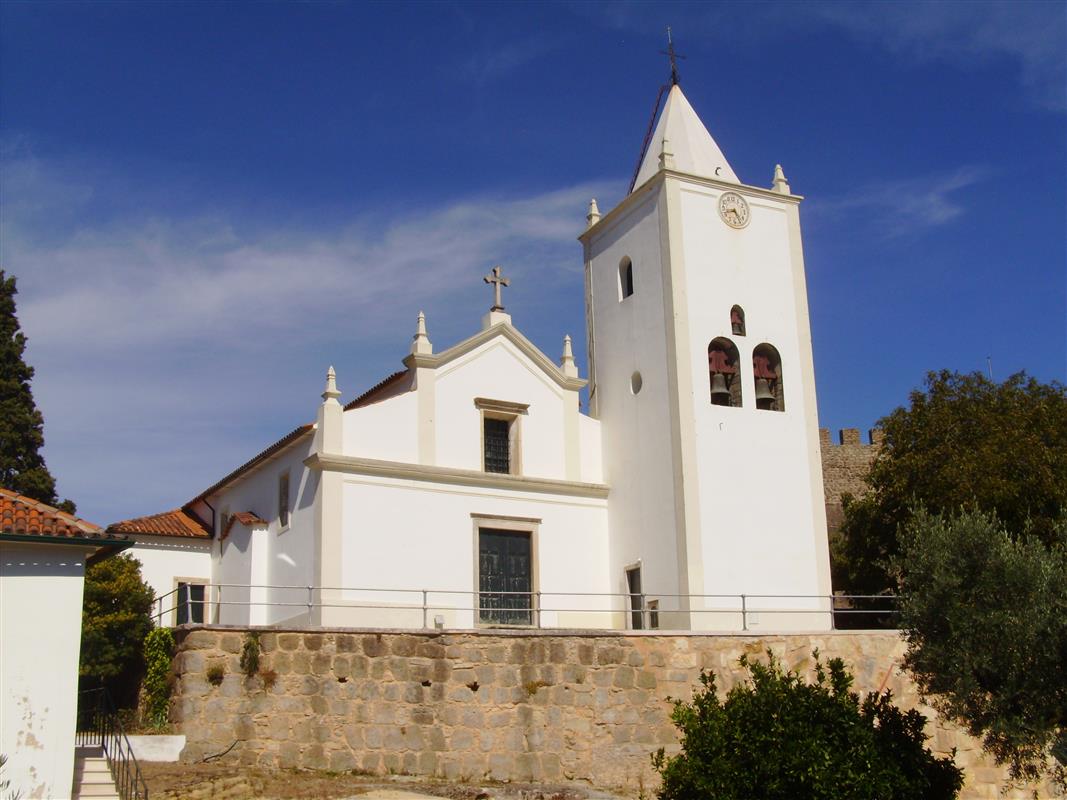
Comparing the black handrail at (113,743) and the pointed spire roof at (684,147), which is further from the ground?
the pointed spire roof at (684,147)

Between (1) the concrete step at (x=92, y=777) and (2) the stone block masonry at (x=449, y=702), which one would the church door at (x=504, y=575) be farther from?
(1) the concrete step at (x=92, y=777)

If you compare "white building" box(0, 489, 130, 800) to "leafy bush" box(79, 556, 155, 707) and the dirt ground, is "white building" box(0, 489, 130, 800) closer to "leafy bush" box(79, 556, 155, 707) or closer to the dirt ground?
the dirt ground

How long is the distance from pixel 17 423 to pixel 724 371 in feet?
58.4

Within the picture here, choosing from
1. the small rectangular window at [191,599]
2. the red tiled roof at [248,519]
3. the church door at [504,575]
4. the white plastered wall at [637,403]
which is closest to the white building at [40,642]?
the church door at [504,575]

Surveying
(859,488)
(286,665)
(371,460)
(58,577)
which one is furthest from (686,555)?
(859,488)

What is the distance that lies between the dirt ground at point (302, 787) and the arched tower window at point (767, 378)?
10.7 meters

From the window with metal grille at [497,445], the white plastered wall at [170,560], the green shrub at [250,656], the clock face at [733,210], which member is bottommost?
the green shrub at [250,656]

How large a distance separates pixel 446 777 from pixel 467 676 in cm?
174

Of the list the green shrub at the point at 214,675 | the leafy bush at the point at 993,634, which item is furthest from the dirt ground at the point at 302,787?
the leafy bush at the point at 993,634

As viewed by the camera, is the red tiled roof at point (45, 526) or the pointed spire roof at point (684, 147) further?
the pointed spire roof at point (684, 147)

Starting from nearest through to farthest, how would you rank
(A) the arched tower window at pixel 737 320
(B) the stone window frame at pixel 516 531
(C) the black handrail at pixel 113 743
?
1. (C) the black handrail at pixel 113 743
2. (B) the stone window frame at pixel 516 531
3. (A) the arched tower window at pixel 737 320

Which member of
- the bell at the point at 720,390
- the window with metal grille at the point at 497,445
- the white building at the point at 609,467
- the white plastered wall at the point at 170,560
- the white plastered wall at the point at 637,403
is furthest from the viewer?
the white plastered wall at the point at 170,560

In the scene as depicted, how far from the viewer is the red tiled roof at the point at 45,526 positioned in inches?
645

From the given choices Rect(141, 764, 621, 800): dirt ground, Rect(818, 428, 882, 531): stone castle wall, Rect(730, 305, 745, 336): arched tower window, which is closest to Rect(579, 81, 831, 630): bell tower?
Rect(730, 305, 745, 336): arched tower window
